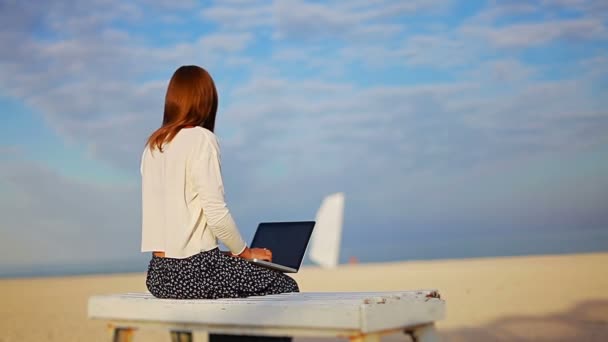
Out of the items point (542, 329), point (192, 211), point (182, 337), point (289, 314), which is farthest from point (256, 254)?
point (542, 329)

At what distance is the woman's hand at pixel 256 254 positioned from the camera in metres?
3.59

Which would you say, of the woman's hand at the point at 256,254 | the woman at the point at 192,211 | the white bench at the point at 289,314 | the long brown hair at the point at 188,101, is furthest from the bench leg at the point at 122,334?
the long brown hair at the point at 188,101

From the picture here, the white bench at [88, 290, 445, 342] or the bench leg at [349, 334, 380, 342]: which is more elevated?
the white bench at [88, 290, 445, 342]

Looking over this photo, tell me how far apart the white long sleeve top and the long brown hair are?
6cm

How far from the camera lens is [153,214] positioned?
3.67m

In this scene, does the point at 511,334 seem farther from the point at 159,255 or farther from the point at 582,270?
the point at 582,270

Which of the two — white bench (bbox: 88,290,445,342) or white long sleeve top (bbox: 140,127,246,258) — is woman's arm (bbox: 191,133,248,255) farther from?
white bench (bbox: 88,290,445,342)

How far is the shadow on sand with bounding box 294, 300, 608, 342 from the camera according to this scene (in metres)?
6.50

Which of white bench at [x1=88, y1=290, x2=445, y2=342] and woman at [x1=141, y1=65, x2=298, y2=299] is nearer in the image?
white bench at [x1=88, y1=290, x2=445, y2=342]

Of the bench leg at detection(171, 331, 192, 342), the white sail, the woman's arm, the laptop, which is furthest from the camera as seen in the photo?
the white sail

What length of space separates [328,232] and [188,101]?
13.2 meters

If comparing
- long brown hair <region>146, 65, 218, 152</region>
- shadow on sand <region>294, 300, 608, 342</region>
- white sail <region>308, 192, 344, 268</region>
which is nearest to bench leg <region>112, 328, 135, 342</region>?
long brown hair <region>146, 65, 218, 152</region>

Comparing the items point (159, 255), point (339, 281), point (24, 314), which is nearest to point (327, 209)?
point (339, 281)

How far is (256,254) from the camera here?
3613 millimetres
